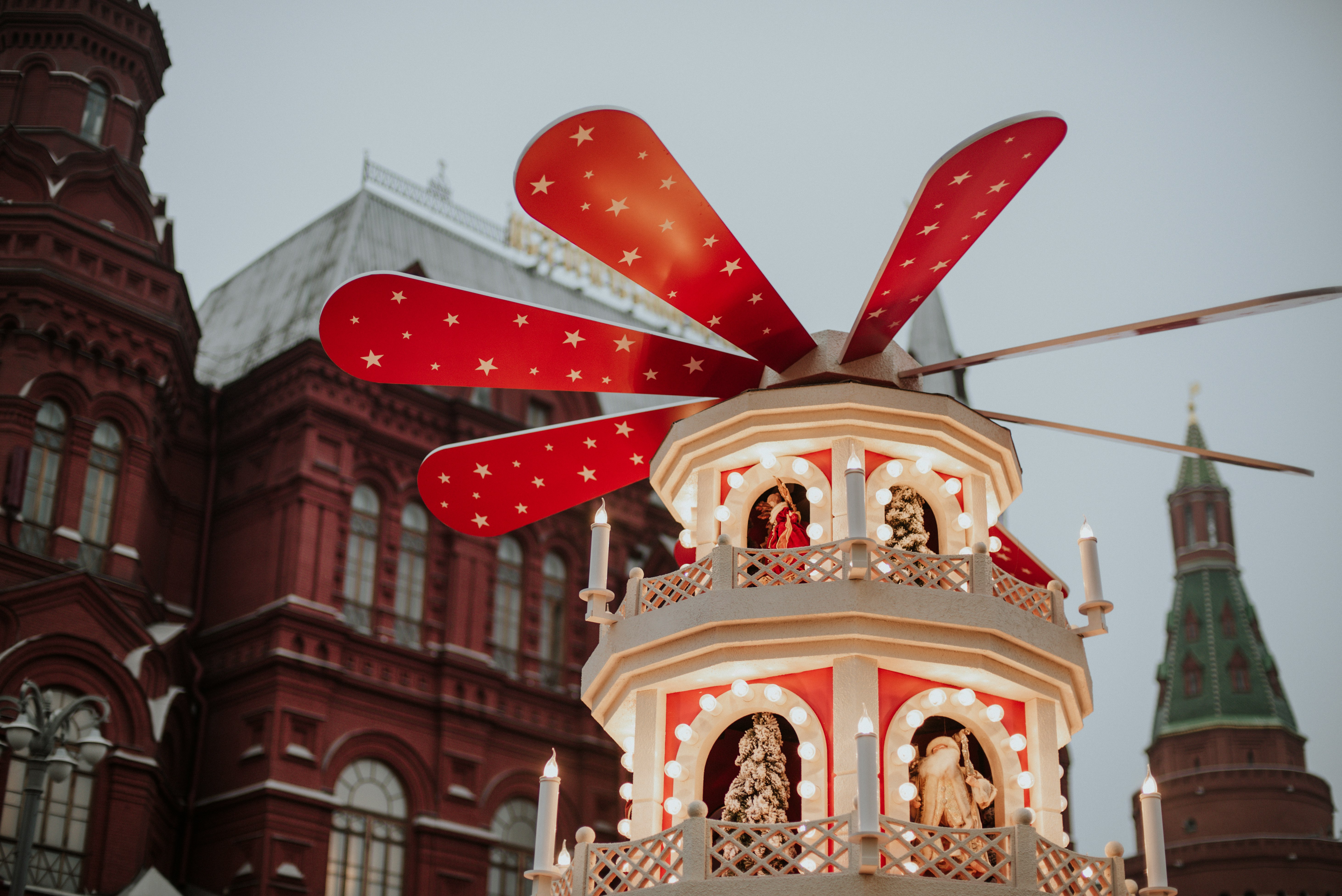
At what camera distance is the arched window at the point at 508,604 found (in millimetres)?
37844

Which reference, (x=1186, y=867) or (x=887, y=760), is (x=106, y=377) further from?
(x=1186, y=867)

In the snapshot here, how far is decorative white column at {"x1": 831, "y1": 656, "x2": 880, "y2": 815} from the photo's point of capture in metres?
15.5

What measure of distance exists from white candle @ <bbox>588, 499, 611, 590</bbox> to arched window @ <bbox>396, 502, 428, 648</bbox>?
61.6 feet

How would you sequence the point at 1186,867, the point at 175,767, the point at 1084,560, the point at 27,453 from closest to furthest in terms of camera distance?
the point at 1084,560
the point at 27,453
the point at 175,767
the point at 1186,867

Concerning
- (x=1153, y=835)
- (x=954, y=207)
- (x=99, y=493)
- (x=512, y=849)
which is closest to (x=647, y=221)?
(x=954, y=207)

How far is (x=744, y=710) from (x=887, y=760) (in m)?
1.67

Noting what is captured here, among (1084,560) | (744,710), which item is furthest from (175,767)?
(1084,560)

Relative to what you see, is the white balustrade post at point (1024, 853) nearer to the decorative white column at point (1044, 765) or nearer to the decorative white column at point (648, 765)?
the decorative white column at point (1044, 765)

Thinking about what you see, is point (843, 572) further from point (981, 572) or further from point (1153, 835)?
point (1153, 835)

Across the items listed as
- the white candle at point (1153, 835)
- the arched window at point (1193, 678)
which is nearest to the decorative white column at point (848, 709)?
the white candle at point (1153, 835)

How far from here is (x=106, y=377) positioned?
32938 millimetres

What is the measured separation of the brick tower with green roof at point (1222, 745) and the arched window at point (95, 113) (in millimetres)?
47279

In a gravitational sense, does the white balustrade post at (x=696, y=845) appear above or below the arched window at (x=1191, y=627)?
below

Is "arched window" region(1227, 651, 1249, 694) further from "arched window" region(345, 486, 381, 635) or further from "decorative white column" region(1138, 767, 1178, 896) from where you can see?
"decorative white column" region(1138, 767, 1178, 896)
